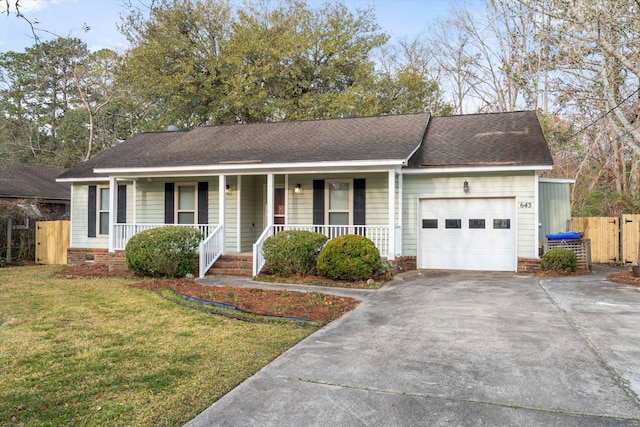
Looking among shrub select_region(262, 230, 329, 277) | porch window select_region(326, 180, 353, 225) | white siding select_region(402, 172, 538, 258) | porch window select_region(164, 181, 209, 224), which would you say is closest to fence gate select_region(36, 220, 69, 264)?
porch window select_region(164, 181, 209, 224)

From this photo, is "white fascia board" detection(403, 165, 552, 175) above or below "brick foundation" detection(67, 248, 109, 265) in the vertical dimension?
above

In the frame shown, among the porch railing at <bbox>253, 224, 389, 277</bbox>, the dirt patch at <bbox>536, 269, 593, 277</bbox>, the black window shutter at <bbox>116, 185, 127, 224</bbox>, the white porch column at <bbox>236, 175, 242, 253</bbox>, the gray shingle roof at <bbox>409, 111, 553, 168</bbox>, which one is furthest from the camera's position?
the black window shutter at <bbox>116, 185, 127, 224</bbox>

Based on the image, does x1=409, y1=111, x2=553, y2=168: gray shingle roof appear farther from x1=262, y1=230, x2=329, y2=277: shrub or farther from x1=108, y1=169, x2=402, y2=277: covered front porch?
x1=262, y1=230, x2=329, y2=277: shrub

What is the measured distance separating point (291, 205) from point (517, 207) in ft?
19.6

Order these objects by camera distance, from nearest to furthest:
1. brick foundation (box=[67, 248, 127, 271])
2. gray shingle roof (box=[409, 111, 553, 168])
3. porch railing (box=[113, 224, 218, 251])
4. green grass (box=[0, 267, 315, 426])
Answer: green grass (box=[0, 267, 315, 426]), gray shingle roof (box=[409, 111, 553, 168]), porch railing (box=[113, 224, 218, 251]), brick foundation (box=[67, 248, 127, 271])

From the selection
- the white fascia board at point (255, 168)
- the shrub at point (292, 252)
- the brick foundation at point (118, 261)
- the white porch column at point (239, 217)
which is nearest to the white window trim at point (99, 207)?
the white fascia board at point (255, 168)

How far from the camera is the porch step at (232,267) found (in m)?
11.4

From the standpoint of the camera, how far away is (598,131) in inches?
746

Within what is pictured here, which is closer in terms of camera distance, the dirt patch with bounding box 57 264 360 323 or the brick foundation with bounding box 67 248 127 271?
the dirt patch with bounding box 57 264 360 323

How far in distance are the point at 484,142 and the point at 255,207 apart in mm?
6880

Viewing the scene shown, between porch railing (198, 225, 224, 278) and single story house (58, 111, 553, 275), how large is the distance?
0.03 metres

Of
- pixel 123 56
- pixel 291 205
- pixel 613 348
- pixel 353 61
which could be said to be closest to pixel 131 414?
pixel 613 348

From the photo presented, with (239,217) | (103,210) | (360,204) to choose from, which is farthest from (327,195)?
(103,210)

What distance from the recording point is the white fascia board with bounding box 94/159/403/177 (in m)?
10.9
